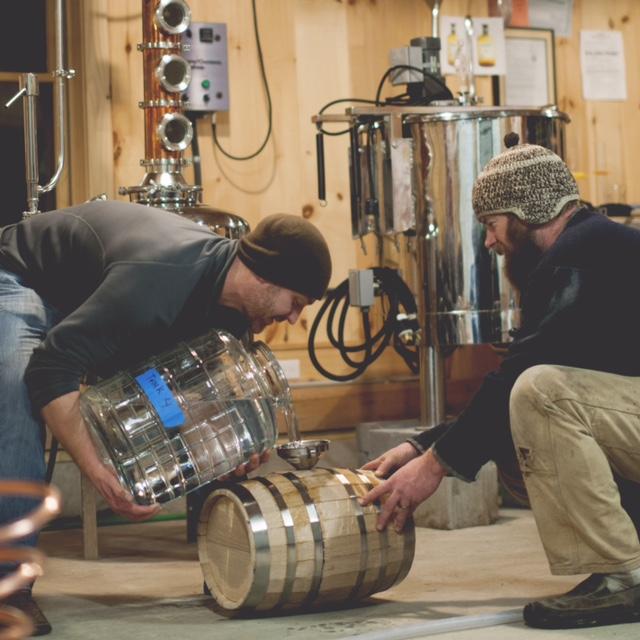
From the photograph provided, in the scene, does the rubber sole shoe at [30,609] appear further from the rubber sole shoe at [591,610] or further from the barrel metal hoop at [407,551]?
the rubber sole shoe at [591,610]

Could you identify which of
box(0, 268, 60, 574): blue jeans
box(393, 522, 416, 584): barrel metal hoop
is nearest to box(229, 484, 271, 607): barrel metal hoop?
box(393, 522, 416, 584): barrel metal hoop

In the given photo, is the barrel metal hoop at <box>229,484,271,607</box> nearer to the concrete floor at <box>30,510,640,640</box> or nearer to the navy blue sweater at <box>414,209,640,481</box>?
the concrete floor at <box>30,510,640,640</box>

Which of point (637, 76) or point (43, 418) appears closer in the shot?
point (43, 418)

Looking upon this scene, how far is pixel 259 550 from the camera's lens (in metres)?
2.38

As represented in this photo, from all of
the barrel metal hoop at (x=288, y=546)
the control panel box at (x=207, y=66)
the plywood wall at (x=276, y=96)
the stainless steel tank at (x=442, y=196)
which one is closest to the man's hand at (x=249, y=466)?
the barrel metal hoop at (x=288, y=546)

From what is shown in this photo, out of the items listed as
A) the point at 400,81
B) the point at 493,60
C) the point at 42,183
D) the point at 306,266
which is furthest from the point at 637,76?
the point at 306,266

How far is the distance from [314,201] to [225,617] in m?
2.39

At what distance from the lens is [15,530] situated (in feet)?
2.43

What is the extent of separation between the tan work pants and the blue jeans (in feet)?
3.31

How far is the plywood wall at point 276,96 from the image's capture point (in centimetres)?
429

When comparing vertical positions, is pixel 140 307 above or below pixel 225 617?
above

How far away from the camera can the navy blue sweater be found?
241cm

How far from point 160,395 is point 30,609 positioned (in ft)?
1.71

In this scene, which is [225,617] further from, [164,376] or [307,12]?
[307,12]
